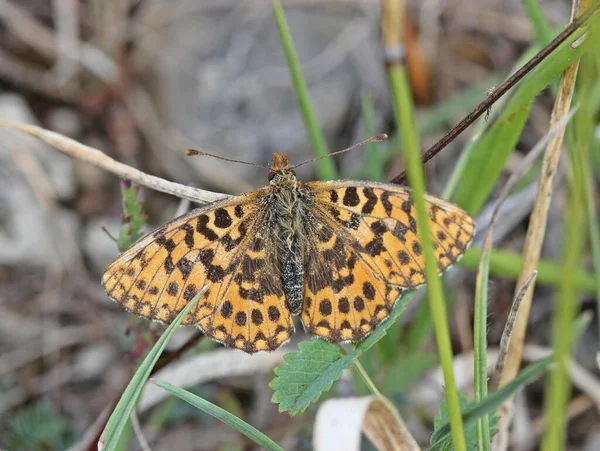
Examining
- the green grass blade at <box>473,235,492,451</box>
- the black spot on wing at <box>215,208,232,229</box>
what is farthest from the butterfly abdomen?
the green grass blade at <box>473,235,492,451</box>

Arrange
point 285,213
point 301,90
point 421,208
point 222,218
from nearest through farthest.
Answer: point 421,208 → point 222,218 → point 285,213 → point 301,90

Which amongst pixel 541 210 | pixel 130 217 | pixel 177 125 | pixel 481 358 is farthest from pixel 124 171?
pixel 177 125

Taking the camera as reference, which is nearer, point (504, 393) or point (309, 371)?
point (504, 393)

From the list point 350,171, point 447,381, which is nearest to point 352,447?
point 447,381

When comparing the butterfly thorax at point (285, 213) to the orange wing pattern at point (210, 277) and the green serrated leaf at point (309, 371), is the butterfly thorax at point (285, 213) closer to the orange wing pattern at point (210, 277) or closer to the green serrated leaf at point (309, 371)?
the orange wing pattern at point (210, 277)

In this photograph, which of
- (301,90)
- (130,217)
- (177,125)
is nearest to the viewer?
(130,217)

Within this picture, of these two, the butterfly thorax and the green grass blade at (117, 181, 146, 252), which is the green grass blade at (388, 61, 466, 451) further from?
the green grass blade at (117, 181, 146, 252)

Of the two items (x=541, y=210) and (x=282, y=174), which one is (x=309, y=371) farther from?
(x=541, y=210)

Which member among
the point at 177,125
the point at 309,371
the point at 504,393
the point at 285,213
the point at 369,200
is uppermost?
the point at 177,125

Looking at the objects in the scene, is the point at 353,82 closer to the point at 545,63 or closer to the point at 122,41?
the point at 122,41

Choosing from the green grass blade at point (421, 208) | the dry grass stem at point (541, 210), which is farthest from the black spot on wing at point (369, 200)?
the green grass blade at point (421, 208)
